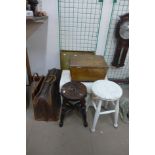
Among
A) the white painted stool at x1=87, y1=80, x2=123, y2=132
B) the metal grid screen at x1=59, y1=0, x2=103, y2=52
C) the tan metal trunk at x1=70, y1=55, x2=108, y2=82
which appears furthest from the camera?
the metal grid screen at x1=59, y1=0, x2=103, y2=52

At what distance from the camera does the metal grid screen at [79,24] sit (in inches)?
68.1

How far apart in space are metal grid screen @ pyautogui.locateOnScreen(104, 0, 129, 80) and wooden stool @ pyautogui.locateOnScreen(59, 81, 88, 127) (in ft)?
2.70

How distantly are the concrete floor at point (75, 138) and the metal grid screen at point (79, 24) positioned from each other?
3.35ft

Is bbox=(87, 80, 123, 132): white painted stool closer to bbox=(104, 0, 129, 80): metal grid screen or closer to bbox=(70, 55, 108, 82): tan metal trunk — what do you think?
bbox=(70, 55, 108, 82): tan metal trunk

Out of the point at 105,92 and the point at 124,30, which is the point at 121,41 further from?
the point at 105,92

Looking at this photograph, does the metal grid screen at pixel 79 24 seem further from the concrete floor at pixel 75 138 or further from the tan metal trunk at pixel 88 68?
the concrete floor at pixel 75 138

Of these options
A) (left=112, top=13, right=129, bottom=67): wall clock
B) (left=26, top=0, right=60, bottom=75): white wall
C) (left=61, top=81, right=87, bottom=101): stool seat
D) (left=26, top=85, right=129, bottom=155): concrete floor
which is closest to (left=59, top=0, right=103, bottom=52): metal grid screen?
(left=26, top=0, right=60, bottom=75): white wall

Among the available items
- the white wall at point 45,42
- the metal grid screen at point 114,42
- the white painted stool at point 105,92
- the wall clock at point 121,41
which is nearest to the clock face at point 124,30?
the wall clock at point 121,41

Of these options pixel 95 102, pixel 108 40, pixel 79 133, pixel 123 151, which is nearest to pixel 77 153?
pixel 79 133

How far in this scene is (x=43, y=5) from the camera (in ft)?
5.66

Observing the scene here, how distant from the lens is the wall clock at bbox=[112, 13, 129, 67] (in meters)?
1.76
